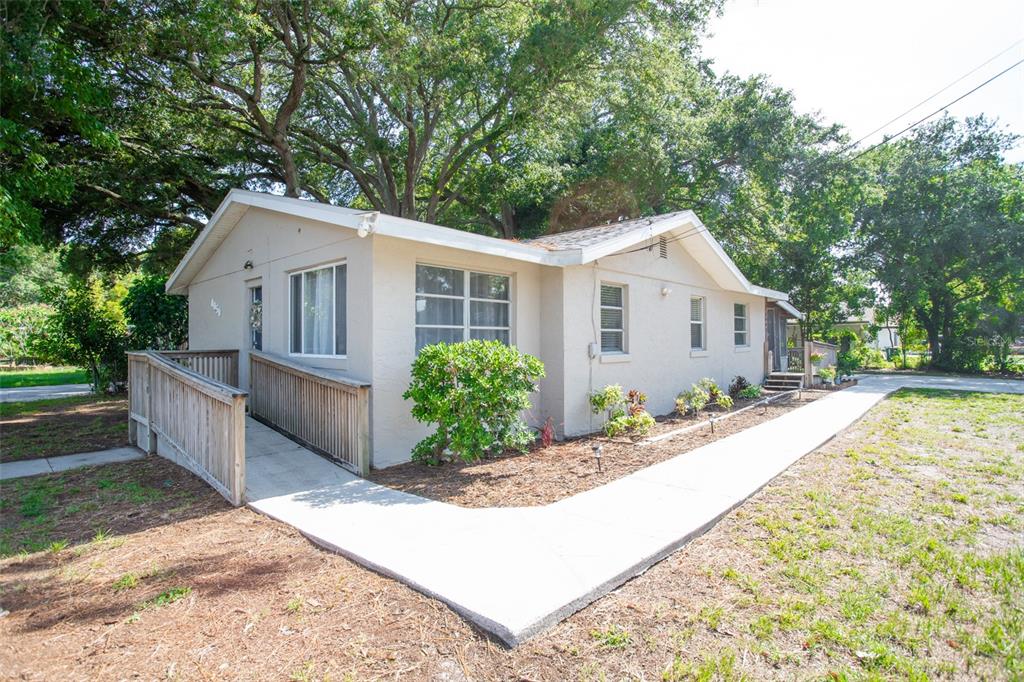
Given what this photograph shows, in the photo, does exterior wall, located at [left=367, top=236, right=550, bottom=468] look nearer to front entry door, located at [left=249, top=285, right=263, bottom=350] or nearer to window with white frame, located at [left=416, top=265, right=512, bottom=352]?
window with white frame, located at [left=416, top=265, right=512, bottom=352]

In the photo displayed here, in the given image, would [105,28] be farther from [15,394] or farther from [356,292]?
[15,394]

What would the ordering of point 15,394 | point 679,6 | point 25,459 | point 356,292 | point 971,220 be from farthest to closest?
point 971,220
point 15,394
point 679,6
point 25,459
point 356,292

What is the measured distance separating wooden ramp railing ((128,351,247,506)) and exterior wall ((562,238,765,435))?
477 cm

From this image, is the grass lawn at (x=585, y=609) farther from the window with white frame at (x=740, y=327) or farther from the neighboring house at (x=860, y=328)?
the neighboring house at (x=860, y=328)

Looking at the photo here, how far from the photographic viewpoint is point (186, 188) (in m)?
14.5

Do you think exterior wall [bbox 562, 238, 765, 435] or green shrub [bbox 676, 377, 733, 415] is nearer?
exterior wall [bbox 562, 238, 765, 435]

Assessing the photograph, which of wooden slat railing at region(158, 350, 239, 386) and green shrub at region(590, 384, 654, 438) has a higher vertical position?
wooden slat railing at region(158, 350, 239, 386)

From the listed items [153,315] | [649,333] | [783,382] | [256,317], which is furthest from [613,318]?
[153,315]

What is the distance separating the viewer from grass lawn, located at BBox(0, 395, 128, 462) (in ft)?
27.4

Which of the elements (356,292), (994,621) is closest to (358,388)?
(356,292)

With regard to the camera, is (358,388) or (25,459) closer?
(358,388)

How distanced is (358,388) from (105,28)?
8.79 metres

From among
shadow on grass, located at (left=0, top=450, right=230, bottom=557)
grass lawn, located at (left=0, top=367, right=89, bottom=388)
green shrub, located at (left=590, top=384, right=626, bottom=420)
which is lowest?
shadow on grass, located at (left=0, top=450, right=230, bottom=557)

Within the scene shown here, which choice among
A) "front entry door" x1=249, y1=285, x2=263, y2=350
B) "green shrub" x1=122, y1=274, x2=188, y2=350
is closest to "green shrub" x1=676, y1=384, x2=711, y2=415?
"front entry door" x1=249, y1=285, x2=263, y2=350
